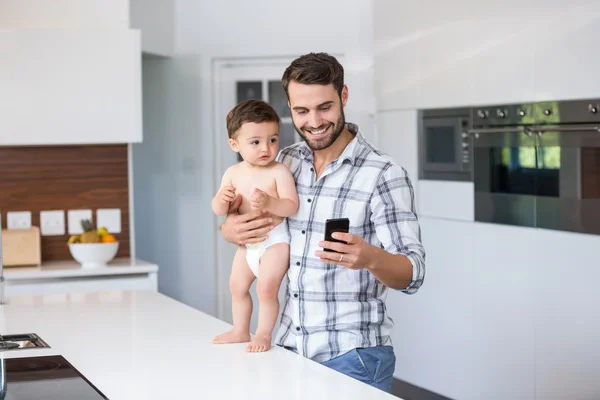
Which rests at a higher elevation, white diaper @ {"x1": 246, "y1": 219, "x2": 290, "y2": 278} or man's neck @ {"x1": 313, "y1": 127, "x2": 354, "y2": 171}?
man's neck @ {"x1": 313, "y1": 127, "x2": 354, "y2": 171}

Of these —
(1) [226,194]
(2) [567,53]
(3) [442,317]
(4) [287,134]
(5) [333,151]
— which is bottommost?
(3) [442,317]

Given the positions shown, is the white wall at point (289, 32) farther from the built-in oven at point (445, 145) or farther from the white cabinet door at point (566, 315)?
the white cabinet door at point (566, 315)

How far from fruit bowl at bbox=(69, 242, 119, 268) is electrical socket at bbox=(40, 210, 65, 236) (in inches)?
13.2

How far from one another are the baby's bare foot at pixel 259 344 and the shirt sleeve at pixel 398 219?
36 cm

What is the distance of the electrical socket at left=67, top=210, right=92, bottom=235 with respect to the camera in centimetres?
485

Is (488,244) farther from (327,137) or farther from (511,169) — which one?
(327,137)

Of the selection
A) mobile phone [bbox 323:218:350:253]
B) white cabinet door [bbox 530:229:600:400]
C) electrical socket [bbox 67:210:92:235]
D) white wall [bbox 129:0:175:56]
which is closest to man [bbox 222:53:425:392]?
mobile phone [bbox 323:218:350:253]

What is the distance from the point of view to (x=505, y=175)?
408 centimetres

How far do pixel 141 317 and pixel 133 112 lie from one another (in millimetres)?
2056

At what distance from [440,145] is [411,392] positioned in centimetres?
134

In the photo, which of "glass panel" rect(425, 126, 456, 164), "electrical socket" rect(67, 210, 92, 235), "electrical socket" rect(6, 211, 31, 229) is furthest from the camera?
"electrical socket" rect(67, 210, 92, 235)

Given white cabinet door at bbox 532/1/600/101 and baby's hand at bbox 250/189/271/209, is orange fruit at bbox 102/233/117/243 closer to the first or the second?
white cabinet door at bbox 532/1/600/101

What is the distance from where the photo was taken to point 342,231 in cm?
198

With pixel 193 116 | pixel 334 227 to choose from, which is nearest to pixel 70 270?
pixel 193 116
